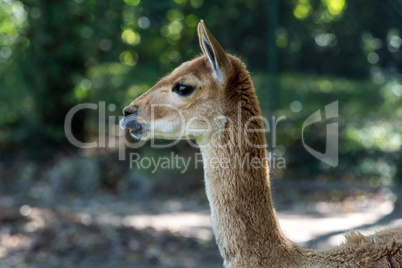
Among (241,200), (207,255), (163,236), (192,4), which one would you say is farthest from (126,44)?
(241,200)

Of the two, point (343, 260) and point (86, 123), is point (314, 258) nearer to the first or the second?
point (343, 260)

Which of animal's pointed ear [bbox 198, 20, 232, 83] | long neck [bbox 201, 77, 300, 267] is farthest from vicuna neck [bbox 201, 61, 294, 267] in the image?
animal's pointed ear [bbox 198, 20, 232, 83]

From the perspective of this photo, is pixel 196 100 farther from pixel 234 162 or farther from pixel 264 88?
pixel 264 88

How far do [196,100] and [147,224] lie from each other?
4046 mm

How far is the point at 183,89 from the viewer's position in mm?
2562

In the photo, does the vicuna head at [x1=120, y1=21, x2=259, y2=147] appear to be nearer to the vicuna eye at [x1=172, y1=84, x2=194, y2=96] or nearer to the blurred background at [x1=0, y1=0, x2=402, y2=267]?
the vicuna eye at [x1=172, y1=84, x2=194, y2=96]

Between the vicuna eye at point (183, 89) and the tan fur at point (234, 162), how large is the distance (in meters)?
0.02

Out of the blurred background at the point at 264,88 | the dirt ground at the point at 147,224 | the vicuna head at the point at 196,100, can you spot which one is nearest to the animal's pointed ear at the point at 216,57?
the vicuna head at the point at 196,100

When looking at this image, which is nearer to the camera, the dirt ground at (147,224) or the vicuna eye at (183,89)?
the vicuna eye at (183,89)

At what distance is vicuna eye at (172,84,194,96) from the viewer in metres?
2.55

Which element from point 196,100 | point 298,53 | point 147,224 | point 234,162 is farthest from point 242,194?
point 298,53

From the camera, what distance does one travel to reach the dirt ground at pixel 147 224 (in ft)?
17.2

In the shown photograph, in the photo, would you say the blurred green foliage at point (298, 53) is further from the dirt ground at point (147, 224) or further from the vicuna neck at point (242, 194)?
the vicuna neck at point (242, 194)

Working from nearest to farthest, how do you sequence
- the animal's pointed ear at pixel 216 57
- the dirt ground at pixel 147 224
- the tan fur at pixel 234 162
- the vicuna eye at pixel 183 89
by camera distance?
the tan fur at pixel 234 162
the animal's pointed ear at pixel 216 57
the vicuna eye at pixel 183 89
the dirt ground at pixel 147 224
